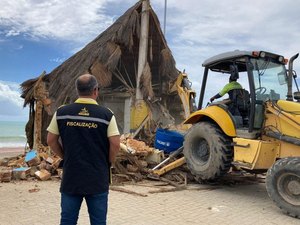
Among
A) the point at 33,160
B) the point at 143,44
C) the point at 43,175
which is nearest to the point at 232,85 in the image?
the point at 43,175

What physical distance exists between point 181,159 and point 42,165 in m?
3.59

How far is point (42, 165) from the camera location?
31.6 feet

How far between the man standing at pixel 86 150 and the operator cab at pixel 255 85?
4367mm

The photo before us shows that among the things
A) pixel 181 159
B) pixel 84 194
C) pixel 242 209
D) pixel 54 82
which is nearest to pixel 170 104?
pixel 54 82

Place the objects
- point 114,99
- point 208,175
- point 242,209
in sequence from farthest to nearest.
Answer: point 114,99 → point 208,175 → point 242,209

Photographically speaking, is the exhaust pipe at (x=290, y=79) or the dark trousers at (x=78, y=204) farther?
the exhaust pipe at (x=290, y=79)

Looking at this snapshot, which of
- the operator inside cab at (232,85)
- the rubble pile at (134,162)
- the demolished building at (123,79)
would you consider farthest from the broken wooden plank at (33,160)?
the operator inside cab at (232,85)

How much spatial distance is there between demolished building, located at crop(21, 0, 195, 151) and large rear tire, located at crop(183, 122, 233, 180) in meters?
3.54

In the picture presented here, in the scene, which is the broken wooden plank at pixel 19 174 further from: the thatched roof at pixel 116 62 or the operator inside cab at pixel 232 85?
the operator inside cab at pixel 232 85

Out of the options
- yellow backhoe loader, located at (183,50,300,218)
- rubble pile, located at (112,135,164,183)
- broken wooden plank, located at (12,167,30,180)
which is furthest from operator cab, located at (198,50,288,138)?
broken wooden plank, located at (12,167,30,180)

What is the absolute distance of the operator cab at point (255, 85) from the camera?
731 centimetres

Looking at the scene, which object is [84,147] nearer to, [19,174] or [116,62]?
[19,174]

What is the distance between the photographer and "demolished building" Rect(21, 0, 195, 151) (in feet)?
44.0

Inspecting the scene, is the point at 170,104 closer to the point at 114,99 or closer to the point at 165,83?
the point at 165,83
